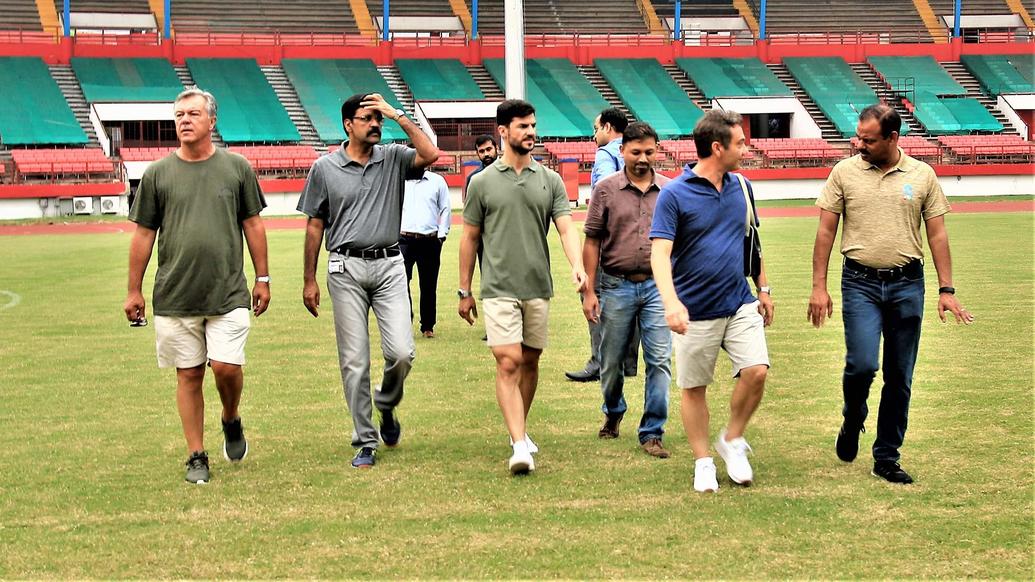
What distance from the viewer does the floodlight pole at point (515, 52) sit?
1931 centimetres

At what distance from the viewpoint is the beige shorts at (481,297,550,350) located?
755cm

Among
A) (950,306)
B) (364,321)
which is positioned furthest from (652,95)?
(950,306)

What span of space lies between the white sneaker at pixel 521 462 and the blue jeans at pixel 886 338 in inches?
70.6

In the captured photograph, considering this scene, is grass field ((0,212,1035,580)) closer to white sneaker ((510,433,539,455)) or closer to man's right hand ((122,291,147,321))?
white sneaker ((510,433,539,455))

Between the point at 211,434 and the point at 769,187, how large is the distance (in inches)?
1478

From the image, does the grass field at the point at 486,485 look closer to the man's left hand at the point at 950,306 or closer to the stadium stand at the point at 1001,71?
the man's left hand at the point at 950,306

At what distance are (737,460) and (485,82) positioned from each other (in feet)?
156

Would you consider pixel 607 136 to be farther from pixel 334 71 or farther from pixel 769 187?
pixel 334 71

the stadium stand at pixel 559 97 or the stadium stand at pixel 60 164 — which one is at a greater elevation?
the stadium stand at pixel 559 97

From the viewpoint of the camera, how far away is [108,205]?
38.5 metres

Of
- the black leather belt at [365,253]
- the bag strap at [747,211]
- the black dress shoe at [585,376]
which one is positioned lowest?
the black dress shoe at [585,376]

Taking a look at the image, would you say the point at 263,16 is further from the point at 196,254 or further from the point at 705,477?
the point at 705,477

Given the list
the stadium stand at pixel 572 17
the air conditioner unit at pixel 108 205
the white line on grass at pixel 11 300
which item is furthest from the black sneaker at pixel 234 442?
the stadium stand at pixel 572 17

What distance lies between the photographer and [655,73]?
5506 cm
